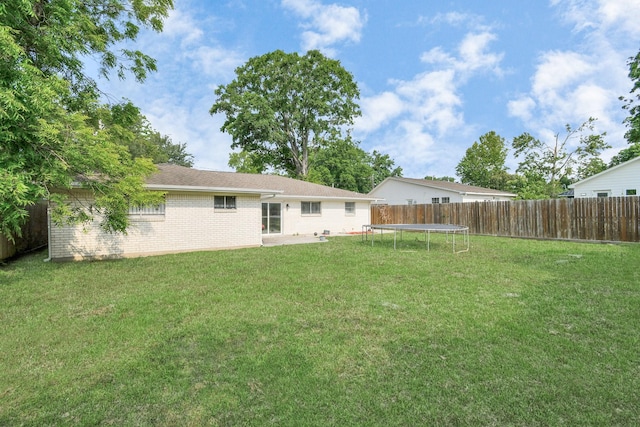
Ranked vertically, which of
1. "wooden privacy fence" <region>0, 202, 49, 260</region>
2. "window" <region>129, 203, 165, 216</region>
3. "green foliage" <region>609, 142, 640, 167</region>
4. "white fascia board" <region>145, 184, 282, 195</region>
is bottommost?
"wooden privacy fence" <region>0, 202, 49, 260</region>

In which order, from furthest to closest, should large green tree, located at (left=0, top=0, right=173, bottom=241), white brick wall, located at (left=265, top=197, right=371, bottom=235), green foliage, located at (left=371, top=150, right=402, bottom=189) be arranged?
green foliage, located at (left=371, top=150, right=402, bottom=189) → white brick wall, located at (left=265, top=197, right=371, bottom=235) → large green tree, located at (left=0, top=0, right=173, bottom=241)

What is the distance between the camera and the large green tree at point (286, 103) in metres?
27.2

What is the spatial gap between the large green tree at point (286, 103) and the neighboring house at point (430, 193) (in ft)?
28.6

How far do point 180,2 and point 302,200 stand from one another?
9.93 metres

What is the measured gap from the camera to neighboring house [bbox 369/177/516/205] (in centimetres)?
2168

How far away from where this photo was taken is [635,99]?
20547 millimetres

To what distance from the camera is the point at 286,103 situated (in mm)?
28203

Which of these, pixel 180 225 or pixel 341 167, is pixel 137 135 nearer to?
pixel 341 167

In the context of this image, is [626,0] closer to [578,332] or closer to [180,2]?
[578,332]

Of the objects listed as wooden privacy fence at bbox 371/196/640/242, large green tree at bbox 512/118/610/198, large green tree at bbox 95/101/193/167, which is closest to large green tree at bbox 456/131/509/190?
large green tree at bbox 512/118/610/198

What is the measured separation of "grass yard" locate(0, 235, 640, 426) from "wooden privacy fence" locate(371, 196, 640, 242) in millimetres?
6345

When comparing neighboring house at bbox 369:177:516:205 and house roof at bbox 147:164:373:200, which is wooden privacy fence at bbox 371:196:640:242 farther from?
house roof at bbox 147:164:373:200

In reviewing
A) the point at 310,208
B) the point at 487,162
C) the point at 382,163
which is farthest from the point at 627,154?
the point at 310,208

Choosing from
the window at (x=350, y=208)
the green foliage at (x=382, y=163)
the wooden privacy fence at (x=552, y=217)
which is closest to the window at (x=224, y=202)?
the window at (x=350, y=208)
